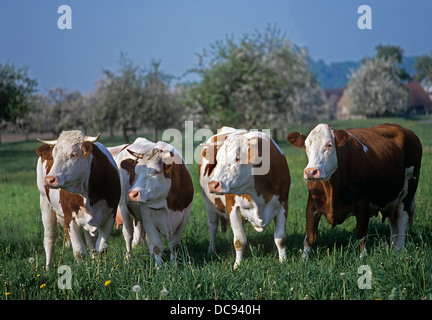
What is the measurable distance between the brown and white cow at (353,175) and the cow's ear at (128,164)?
7.49ft

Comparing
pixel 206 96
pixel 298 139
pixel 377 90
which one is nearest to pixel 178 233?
pixel 298 139

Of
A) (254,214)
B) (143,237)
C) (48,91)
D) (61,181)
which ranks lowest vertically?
(143,237)

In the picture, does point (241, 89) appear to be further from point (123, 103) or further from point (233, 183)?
point (233, 183)

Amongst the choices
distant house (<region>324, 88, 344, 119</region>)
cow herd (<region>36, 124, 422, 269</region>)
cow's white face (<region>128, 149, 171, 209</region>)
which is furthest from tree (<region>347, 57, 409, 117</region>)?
cow's white face (<region>128, 149, 171, 209</region>)

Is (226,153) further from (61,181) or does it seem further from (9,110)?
(9,110)

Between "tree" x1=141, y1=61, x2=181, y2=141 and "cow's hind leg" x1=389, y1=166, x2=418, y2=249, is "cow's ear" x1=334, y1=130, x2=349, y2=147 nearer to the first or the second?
"cow's hind leg" x1=389, y1=166, x2=418, y2=249

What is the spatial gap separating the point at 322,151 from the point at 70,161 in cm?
307

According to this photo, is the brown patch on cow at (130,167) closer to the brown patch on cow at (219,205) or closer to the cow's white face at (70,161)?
the cow's white face at (70,161)

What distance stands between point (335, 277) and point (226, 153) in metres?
→ 2.00

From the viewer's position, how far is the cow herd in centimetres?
595

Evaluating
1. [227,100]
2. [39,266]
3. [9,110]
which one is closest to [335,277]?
[39,266]

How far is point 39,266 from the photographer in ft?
20.5

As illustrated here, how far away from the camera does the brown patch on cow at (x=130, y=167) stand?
6.89 meters

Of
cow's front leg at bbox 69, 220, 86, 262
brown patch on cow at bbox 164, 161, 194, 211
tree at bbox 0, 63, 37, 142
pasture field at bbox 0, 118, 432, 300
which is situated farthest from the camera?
tree at bbox 0, 63, 37, 142
